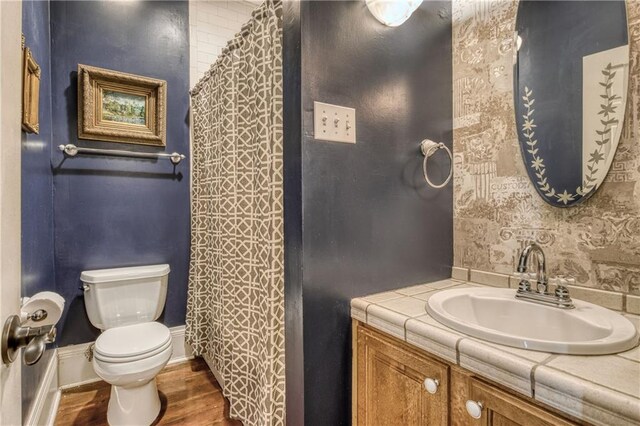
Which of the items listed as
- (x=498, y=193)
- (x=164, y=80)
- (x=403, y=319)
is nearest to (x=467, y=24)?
(x=498, y=193)

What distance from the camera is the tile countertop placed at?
0.54 meters

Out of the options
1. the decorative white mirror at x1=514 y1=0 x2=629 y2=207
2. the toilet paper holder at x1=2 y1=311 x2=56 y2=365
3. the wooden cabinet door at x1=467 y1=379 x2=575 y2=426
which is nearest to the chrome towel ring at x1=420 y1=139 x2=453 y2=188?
the decorative white mirror at x1=514 y1=0 x2=629 y2=207

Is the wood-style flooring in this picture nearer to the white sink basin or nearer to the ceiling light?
the white sink basin

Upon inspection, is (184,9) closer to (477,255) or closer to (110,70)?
(110,70)

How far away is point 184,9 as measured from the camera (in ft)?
7.44

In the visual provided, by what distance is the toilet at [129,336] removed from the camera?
1.46 meters

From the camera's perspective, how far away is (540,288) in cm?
101

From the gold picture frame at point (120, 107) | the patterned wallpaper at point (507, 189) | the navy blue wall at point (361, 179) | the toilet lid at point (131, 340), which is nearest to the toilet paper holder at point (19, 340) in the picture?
the navy blue wall at point (361, 179)

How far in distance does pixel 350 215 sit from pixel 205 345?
157 centimetres

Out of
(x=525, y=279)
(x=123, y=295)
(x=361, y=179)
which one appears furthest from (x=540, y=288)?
(x=123, y=295)

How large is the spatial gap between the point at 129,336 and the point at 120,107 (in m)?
1.49

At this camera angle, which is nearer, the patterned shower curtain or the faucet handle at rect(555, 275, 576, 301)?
the faucet handle at rect(555, 275, 576, 301)

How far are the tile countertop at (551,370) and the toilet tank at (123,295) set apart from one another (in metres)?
1.68

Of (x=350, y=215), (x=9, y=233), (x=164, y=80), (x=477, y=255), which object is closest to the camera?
(x=9, y=233)
